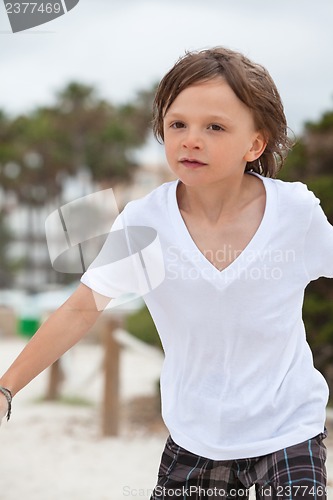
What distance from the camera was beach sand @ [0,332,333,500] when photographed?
201 inches

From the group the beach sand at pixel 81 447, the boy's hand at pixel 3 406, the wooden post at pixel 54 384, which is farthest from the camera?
the wooden post at pixel 54 384

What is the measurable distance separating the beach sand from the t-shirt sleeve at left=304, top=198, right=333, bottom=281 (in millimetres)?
1649

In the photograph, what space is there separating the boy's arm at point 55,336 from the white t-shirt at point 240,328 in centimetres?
4

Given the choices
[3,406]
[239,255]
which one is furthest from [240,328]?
[3,406]

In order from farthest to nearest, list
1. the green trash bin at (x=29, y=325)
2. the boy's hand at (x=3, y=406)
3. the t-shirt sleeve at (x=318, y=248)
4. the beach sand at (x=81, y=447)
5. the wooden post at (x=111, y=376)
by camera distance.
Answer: the green trash bin at (x=29, y=325)
the wooden post at (x=111, y=376)
the beach sand at (x=81, y=447)
the t-shirt sleeve at (x=318, y=248)
the boy's hand at (x=3, y=406)

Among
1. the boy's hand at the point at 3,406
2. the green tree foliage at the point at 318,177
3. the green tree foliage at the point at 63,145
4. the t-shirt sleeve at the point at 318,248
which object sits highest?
the t-shirt sleeve at the point at 318,248

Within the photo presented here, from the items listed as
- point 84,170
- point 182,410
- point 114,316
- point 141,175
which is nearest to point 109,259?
point 182,410

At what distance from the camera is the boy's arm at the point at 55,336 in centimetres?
177

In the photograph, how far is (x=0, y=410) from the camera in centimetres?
Answer: 168

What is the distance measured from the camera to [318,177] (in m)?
5.88

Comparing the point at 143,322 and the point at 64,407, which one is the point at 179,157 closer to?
the point at 143,322

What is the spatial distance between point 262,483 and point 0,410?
550mm

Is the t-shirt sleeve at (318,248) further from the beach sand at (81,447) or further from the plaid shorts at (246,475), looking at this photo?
the beach sand at (81,447)

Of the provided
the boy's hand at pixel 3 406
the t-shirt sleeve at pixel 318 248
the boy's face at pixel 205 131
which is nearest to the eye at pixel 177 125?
the boy's face at pixel 205 131
